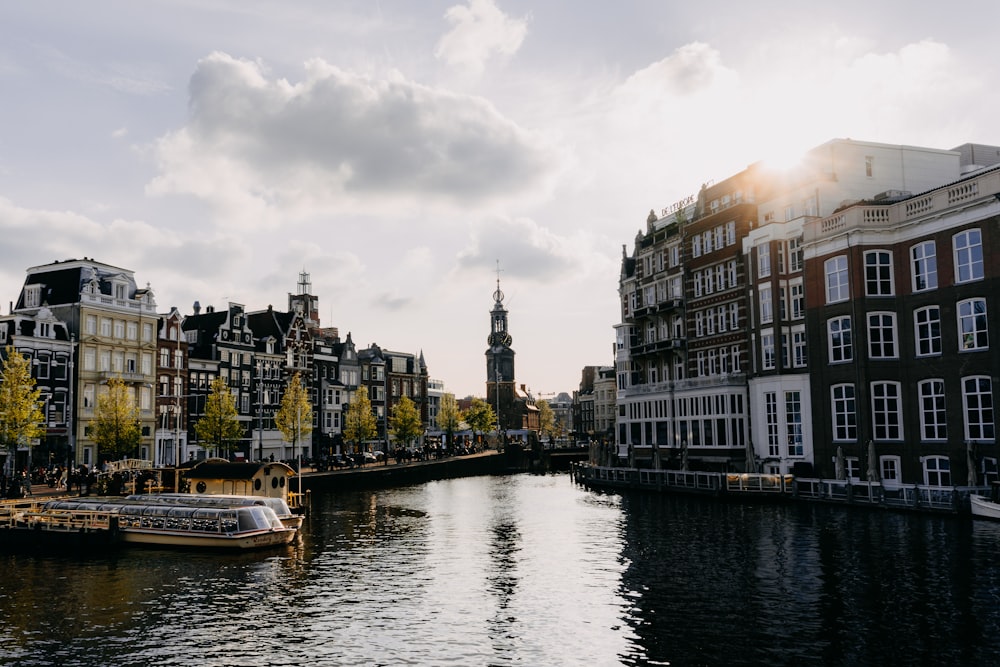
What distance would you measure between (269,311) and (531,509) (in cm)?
6261

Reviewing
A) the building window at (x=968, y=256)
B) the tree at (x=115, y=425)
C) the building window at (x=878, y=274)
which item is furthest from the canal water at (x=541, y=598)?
the tree at (x=115, y=425)

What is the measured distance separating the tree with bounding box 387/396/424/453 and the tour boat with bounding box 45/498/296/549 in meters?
82.6

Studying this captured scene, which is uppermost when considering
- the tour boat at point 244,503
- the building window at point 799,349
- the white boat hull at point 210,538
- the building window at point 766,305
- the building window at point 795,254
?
the building window at point 795,254

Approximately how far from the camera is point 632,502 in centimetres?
6969

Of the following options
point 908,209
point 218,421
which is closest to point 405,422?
point 218,421

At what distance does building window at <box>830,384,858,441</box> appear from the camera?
206 feet

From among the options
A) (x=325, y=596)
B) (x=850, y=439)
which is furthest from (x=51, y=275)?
(x=850, y=439)

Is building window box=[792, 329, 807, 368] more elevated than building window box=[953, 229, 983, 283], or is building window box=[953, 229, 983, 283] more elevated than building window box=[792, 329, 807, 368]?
building window box=[953, 229, 983, 283]

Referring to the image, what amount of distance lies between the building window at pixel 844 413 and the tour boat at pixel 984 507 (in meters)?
12.6

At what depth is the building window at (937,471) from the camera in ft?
185

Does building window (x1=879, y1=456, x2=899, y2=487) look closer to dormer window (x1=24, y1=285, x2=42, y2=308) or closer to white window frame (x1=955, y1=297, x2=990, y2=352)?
white window frame (x1=955, y1=297, x2=990, y2=352)

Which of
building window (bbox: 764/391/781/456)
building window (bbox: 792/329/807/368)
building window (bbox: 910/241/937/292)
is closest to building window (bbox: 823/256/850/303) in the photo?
building window (bbox: 910/241/937/292)

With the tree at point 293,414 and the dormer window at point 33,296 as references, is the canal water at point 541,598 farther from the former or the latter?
the tree at point 293,414

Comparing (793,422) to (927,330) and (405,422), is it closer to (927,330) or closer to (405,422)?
(927,330)
